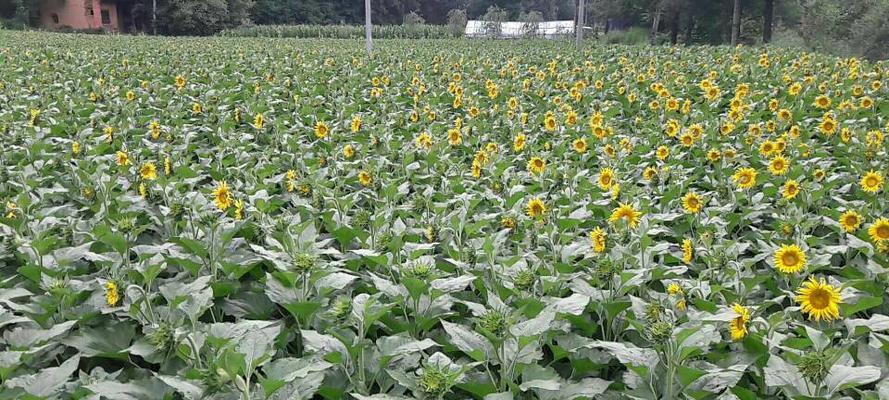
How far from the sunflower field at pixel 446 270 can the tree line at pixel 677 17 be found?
28.0 meters

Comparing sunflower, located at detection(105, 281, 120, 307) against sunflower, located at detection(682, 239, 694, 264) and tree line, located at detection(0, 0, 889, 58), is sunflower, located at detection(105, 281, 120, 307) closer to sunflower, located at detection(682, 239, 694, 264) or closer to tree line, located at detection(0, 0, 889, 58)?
sunflower, located at detection(682, 239, 694, 264)

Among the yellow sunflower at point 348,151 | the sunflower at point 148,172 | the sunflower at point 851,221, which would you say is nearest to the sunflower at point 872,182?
the sunflower at point 851,221

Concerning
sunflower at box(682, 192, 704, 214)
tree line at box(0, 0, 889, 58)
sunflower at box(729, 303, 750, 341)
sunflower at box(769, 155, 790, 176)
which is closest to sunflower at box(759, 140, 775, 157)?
sunflower at box(769, 155, 790, 176)

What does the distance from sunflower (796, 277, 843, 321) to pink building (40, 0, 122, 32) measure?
162ft

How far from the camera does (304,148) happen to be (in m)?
4.49

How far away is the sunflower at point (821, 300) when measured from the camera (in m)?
1.92

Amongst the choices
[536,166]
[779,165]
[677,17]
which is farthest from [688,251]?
[677,17]

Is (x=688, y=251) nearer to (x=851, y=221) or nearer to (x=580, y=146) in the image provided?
(x=851, y=221)

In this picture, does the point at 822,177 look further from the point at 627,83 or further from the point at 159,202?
the point at 627,83

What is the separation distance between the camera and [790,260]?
89.8 inches

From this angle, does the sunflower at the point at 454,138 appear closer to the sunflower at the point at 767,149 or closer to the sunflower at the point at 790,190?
the sunflower at the point at 767,149

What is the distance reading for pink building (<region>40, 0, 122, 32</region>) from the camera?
44344 mm

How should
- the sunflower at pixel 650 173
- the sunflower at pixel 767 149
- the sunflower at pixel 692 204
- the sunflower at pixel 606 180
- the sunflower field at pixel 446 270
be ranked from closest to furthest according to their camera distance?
1. the sunflower field at pixel 446 270
2. the sunflower at pixel 692 204
3. the sunflower at pixel 606 180
4. the sunflower at pixel 650 173
5. the sunflower at pixel 767 149

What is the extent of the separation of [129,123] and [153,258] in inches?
134
